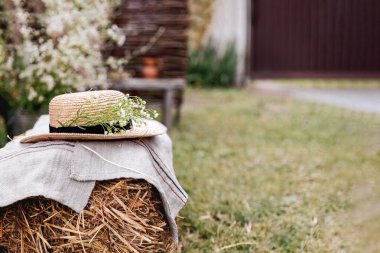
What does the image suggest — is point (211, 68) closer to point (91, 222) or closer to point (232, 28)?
point (232, 28)

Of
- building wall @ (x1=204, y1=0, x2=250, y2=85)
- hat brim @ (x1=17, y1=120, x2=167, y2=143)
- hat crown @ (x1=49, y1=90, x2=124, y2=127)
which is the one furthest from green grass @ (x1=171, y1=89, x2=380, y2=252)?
building wall @ (x1=204, y1=0, x2=250, y2=85)

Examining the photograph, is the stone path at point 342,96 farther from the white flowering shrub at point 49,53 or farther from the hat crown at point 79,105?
the hat crown at point 79,105

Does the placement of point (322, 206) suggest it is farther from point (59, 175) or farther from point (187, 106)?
point (187, 106)

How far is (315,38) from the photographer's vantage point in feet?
32.6

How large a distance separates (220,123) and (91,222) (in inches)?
150

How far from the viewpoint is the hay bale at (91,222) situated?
2.10 meters

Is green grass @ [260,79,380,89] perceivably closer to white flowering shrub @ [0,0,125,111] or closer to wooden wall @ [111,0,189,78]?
wooden wall @ [111,0,189,78]

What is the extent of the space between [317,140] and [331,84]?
5.90m

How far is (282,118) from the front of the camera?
6105mm

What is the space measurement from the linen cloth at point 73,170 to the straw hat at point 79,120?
35 mm

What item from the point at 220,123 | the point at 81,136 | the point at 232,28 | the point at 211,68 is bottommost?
the point at 211,68

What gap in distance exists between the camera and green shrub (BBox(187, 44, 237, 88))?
9.75 meters

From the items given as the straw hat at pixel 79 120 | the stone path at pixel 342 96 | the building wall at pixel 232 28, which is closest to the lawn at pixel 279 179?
the stone path at pixel 342 96

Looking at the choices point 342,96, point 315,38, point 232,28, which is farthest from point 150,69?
point 315,38
